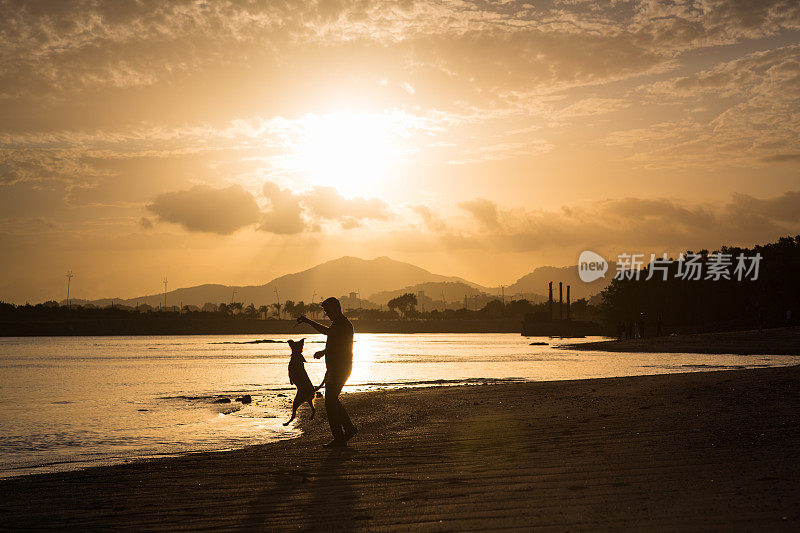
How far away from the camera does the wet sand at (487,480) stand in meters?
6.64

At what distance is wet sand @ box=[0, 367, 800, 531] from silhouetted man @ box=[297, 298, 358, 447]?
330 millimetres

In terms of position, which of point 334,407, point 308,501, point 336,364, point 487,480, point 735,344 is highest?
point 336,364

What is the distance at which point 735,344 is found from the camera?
53438 mm

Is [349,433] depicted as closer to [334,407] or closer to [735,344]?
[334,407]

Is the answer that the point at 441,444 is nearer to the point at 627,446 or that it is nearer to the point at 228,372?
the point at 627,446

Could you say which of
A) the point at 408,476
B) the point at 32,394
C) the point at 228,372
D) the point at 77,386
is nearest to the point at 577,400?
the point at 408,476

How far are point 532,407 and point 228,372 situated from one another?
3186 cm

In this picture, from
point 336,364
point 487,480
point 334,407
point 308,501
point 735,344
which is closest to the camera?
point 308,501

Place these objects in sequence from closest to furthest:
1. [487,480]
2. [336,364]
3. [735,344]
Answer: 1. [487,480]
2. [336,364]
3. [735,344]

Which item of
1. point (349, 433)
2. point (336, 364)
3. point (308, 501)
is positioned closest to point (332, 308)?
point (336, 364)

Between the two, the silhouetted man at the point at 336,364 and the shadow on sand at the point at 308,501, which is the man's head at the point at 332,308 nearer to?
the silhouetted man at the point at 336,364

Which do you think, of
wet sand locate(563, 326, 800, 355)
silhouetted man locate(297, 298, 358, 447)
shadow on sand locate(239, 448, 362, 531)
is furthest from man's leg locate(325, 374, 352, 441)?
wet sand locate(563, 326, 800, 355)

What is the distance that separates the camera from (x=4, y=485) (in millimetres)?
9805

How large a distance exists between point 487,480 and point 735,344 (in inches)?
2001
